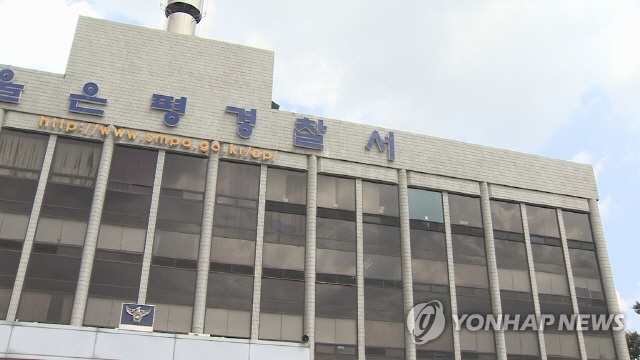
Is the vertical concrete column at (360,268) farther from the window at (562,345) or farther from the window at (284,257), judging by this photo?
the window at (562,345)

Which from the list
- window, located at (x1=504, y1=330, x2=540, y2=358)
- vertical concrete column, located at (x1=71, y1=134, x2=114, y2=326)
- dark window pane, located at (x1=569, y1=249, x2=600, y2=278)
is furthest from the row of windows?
window, located at (x1=504, y1=330, x2=540, y2=358)

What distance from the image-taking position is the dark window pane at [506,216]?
42.8 m

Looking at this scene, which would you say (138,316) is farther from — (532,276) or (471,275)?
(532,276)

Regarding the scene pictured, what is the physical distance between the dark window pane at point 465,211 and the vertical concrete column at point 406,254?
150 inches

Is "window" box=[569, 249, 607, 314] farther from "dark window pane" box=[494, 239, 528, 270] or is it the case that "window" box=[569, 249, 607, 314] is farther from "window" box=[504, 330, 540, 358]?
"window" box=[504, 330, 540, 358]

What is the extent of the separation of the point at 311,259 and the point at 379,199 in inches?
281

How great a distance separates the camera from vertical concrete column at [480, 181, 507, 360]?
39.0m

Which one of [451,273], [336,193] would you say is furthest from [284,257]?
[451,273]

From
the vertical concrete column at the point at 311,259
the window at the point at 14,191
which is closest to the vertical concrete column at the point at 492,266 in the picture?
the vertical concrete column at the point at 311,259

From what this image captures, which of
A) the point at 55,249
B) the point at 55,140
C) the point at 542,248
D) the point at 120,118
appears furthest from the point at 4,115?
the point at 542,248

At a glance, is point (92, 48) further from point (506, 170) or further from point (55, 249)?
point (506, 170)

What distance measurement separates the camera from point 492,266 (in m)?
40.8

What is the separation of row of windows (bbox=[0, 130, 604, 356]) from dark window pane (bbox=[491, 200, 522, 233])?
0.36 meters

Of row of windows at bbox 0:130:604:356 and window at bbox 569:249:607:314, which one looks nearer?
row of windows at bbox 0:130:604:356
